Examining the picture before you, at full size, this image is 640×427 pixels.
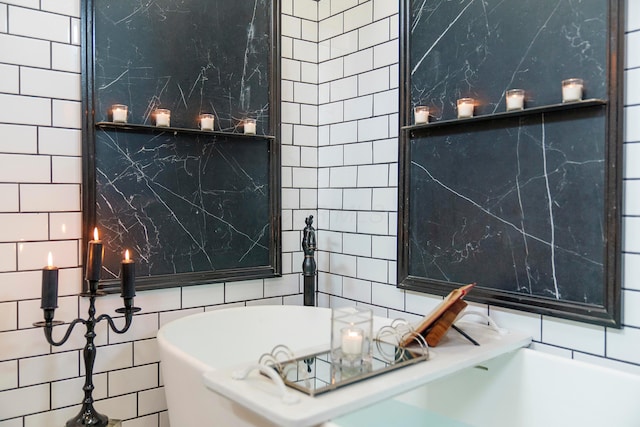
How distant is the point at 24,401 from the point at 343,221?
4.86ft

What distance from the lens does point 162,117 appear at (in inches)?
81.4

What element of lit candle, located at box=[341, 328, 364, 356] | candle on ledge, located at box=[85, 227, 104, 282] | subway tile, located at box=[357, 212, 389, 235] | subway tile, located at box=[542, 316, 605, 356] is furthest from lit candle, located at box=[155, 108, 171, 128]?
subway tile, located at box=[542, 316, 605, 356]

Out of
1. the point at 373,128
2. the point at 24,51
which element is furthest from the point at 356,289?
the point at 24,51

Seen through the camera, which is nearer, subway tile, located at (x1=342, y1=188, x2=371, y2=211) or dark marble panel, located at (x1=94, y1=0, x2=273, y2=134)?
dark marble panel, located at (x1=94, y1=0, x2=273, y2=134)

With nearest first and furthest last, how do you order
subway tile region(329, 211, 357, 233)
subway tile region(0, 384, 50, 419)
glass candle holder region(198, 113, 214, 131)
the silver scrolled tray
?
1. the silver scrolled tray
2. subway tile region(0, 384, 50, 419)
3. glass candle holder region(198, 113, 214, 131)
4. subway tile region(329, 211, 357, 233)

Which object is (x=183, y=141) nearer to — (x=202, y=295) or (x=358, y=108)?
(x=202, y=295)

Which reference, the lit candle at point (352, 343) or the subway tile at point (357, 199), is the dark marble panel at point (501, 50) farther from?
the lit candle at point (352, 343)

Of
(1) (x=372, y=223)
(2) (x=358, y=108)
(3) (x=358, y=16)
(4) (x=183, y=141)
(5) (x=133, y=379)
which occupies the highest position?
(3) (x=358, y=16)

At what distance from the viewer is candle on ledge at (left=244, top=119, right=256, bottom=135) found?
7.58ft

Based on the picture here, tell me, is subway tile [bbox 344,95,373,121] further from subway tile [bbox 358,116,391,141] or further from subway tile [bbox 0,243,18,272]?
subway tile [bbox 0,243,18,272]

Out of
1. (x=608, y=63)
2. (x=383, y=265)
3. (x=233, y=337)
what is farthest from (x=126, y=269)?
(x=608, y=63)

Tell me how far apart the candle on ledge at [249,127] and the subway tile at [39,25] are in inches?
30.3

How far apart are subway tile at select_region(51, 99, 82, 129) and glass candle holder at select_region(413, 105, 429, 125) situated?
130 cm

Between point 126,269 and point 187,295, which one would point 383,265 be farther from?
point 126,269
